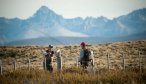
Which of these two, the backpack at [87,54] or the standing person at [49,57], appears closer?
the backpack at [87,54]

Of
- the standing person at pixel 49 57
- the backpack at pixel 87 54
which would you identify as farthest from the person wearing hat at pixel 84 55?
the standing person at pixel 49 57

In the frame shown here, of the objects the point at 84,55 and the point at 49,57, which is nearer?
the point at 84,55

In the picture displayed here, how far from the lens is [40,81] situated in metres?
12.8

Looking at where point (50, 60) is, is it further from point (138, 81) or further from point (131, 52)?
point (131, 52)

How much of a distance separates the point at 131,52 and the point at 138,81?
81.2ft

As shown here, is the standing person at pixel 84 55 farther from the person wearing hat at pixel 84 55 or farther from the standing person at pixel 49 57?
the standing person at pixel 49 57

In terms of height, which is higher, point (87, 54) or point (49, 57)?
point (87, 54)

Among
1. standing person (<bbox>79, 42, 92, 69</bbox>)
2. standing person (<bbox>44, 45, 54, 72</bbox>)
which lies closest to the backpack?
standing person (<bbox>79, 42, 92, 69</bbox>)

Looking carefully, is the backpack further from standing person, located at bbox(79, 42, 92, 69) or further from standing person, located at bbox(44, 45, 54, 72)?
standing person, located at bbox(44, 45, 54, 72)

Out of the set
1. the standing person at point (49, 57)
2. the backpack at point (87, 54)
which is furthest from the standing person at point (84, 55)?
the standing person at point (49, 57)

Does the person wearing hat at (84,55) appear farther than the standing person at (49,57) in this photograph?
No

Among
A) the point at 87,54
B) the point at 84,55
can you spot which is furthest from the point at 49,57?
the point at 87,54

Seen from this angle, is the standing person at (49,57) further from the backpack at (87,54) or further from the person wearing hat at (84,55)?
the backpack at (87,54)

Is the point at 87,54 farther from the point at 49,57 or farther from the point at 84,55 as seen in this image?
the point at 49,57
